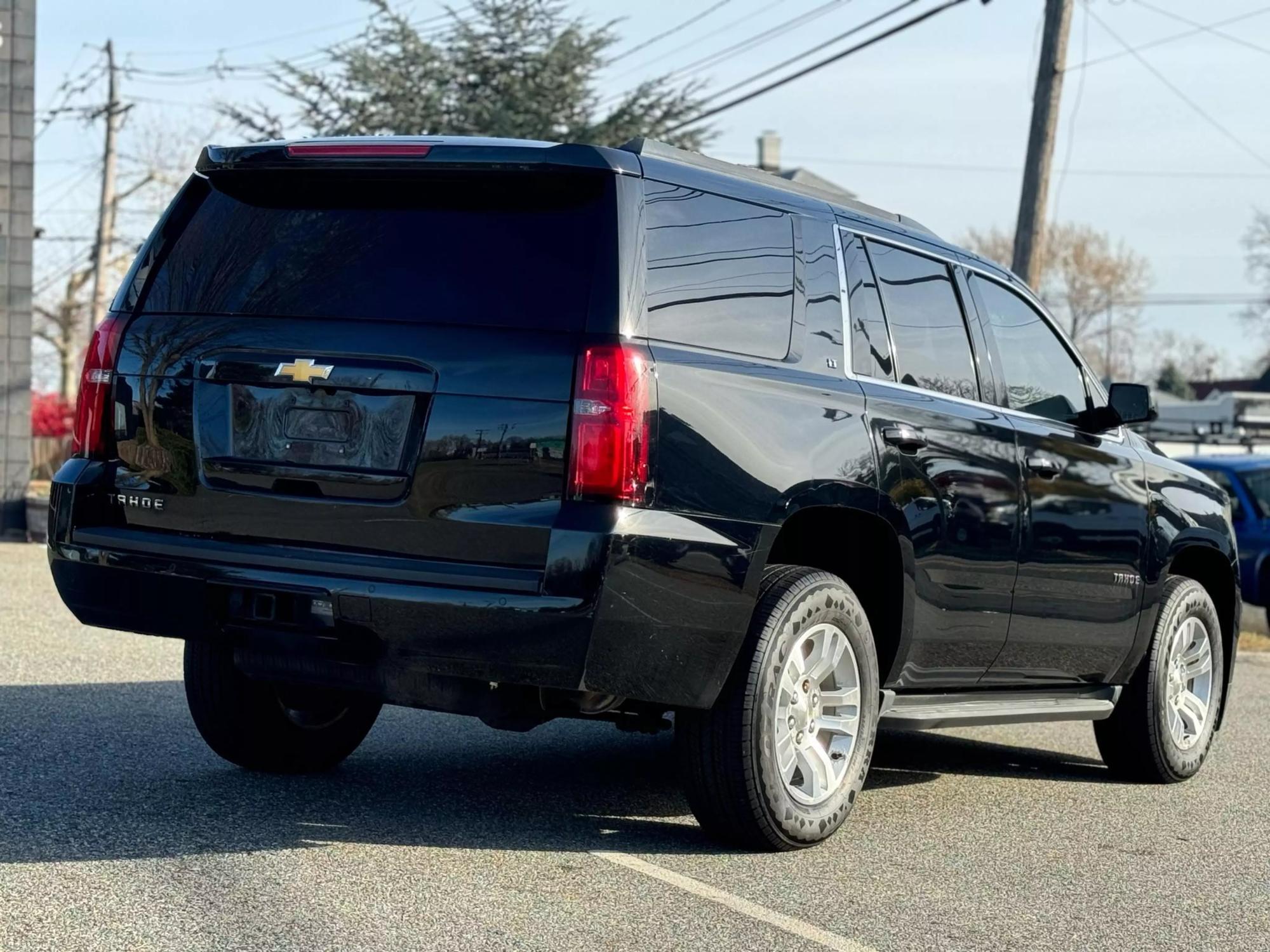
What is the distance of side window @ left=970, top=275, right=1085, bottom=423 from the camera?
21.6 feet

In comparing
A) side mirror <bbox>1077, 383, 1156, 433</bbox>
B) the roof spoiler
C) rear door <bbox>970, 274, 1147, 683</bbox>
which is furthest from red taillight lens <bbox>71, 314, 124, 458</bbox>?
side mirror <bbox>1077, 383, 1156, 433</bbox>

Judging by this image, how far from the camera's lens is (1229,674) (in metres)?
7.83

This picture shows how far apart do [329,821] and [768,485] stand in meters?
1.73

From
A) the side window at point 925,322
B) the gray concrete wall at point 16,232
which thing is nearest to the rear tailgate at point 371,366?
the side window at point 925,322

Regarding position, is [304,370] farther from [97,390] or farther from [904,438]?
[904,438]

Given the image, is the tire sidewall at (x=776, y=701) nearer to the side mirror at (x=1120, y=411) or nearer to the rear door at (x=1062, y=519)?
the rear door at (x=1062, y=519)

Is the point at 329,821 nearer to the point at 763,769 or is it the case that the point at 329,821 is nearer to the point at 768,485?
the point at 763,769

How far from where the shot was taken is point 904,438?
222 inches

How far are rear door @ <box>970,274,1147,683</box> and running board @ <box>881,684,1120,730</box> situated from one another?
0.21ft

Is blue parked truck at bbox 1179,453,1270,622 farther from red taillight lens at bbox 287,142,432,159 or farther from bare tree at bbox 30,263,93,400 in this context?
bare tree at bbox 30,263,93,400

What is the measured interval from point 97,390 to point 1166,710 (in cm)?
439

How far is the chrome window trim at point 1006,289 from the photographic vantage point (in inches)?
228

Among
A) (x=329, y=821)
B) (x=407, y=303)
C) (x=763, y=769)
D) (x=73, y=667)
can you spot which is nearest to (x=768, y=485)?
(x=763, y=769)

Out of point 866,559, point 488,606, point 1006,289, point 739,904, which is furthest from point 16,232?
point 739,904
